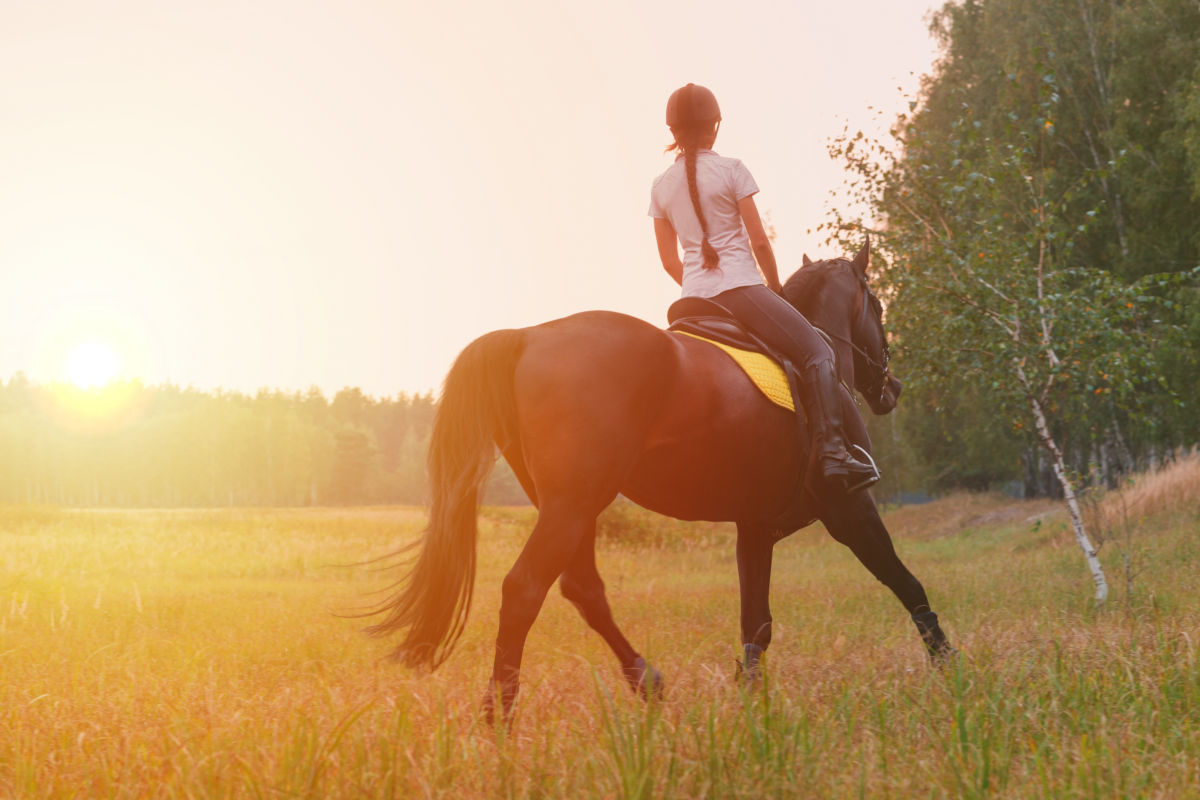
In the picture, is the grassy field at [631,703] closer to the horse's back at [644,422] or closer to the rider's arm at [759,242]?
the horse's back at [644,422]

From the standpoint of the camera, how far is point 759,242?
505 cm

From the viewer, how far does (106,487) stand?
107m

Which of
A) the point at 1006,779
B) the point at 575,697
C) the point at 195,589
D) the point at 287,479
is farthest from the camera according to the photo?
the point at 287,479

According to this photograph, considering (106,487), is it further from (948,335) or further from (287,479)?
(948,335)

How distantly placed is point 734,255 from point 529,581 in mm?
2165

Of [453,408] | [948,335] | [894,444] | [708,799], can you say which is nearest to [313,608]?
[453,408]

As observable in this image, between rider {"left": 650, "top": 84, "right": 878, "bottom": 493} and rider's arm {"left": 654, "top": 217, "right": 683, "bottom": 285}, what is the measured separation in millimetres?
159

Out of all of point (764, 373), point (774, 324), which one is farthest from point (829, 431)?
point (774, 324)

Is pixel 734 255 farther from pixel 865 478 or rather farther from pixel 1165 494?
pixel 1165 494

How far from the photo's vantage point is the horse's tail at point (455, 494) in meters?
4.20

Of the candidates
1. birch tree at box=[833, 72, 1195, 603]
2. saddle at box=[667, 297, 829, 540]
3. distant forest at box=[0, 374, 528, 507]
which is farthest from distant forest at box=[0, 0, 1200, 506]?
distant forest at box=[0, 374, 528, 507]

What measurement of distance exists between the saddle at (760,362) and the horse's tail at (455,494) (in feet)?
3.64

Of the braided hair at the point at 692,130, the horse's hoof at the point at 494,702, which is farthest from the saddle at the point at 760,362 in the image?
the horse's hoof at the point at 494,702

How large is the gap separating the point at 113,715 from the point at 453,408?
85.4 inches
